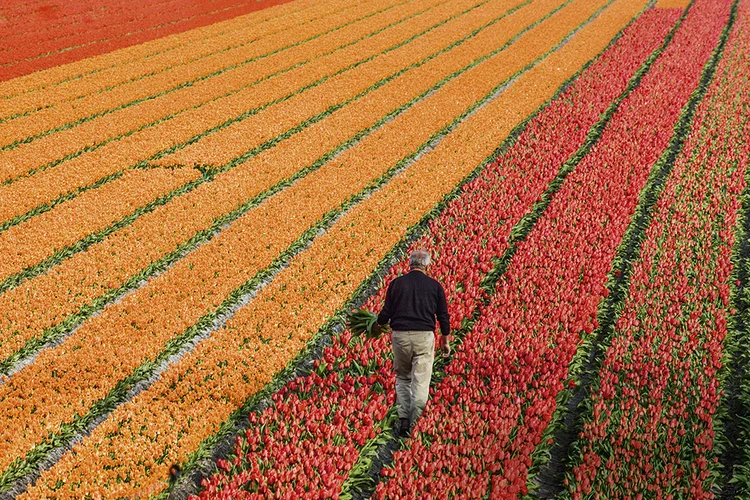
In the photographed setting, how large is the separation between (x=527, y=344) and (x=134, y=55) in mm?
32115

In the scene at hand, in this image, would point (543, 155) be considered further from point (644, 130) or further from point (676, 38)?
point (676, 38)

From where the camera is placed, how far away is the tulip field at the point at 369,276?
895 cm

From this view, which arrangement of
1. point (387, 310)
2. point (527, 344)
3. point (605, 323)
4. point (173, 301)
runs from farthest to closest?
point (173, 301)
point (605, 323)
point (527, 344)
point (387, 310)

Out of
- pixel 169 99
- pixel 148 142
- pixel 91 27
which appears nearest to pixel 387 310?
pixel 148 142

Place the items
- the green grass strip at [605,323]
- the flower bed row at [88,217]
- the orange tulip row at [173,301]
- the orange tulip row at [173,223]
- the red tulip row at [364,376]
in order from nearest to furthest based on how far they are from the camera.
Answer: the red tulip row at [364,376] → the green grass strip at [605,323] → the orange tulip row at [173,301] → the orange tulip row at [173,223] → the flower bed row at [88,217]

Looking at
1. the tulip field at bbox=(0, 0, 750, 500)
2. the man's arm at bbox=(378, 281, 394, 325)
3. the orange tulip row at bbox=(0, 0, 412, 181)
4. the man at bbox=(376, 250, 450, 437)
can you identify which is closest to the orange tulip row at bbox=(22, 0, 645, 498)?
the tulip field at bbox=(0, 0, 750, 500)

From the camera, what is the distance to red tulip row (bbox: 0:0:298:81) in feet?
116

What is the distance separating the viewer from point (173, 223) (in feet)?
56.5

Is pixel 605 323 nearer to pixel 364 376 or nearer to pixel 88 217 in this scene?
pixel 364 376

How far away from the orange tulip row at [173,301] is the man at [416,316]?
216 inches

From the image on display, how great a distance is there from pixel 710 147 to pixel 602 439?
1590 cm

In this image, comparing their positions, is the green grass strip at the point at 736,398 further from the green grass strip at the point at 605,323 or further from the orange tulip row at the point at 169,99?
the orange tulip row at the point at 169,99

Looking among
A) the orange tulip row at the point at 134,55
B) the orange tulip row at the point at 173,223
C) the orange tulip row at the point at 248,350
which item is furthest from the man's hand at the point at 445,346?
the orange tulip row at the point at 134,55

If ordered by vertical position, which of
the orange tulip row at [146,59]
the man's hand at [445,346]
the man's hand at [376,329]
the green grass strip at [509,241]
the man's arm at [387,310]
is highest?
the orange tulip row at [146,59]
